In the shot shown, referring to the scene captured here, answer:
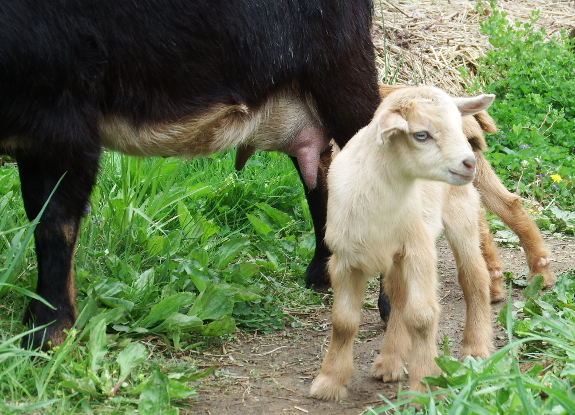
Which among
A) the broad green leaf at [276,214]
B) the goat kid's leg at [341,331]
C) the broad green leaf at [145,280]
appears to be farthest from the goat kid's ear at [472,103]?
the broad green leaf at [276,214]

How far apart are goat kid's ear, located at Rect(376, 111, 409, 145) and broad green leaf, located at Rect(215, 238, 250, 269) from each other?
1.92 m

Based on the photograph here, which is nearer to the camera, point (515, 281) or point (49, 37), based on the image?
point (49, 37)

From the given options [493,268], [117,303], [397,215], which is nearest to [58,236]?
[117,303]

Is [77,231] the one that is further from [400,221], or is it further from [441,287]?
[441,287]

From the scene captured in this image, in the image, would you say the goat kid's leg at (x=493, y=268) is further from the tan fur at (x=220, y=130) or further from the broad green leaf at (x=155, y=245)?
the broad green leaf at (x=155, y=245)

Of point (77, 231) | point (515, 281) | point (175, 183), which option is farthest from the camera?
point (175, 183)

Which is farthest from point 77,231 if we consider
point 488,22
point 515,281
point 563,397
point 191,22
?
point 488,22

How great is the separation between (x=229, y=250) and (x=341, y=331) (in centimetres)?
153

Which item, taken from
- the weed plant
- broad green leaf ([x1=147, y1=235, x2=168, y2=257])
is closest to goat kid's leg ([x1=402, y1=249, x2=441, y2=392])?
broad green leaf ([x1=147, y1=235, x2=168, y2=257])

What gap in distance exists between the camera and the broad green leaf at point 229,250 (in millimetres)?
4914

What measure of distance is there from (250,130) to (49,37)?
113 cm

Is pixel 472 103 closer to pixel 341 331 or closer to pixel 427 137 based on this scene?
pixel 427 137

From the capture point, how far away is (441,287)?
528cm

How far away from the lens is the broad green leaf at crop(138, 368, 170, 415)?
3186 mm
